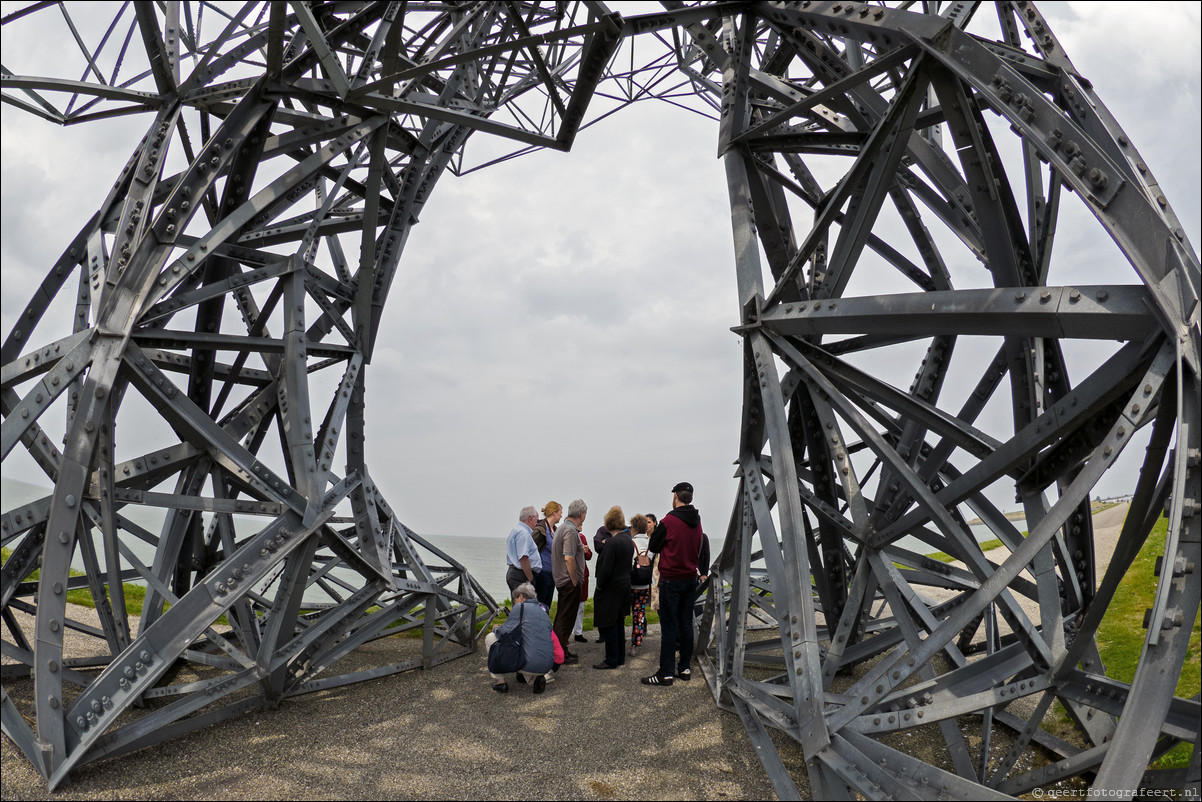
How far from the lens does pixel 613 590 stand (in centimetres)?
938

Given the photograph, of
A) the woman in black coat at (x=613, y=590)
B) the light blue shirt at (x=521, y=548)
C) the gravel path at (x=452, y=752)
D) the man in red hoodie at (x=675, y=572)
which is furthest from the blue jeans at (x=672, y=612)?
the light blue shirt at (x=521, y=548)

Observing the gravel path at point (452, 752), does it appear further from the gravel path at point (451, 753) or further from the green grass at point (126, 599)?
the green grass at point (126, 599)

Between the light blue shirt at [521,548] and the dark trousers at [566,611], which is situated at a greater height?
the light blue shirt at [521,548]

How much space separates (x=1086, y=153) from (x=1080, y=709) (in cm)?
472

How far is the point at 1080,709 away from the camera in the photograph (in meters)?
6.62

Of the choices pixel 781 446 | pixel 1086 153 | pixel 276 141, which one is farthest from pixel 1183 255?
pixel 276 141

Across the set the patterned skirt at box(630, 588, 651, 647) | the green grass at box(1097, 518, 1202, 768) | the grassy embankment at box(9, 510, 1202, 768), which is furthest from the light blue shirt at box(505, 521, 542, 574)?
the green grass at box(1097, 518, 1202, 768)

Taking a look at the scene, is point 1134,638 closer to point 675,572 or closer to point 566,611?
point 675,572

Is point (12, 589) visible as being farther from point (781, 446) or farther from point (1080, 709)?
point (1080, 709)

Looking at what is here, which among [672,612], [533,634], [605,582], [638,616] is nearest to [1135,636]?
[672,612]

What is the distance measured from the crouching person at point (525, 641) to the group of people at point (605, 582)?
10mm

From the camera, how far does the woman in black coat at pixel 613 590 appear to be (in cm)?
938

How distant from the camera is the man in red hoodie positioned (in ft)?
28.1

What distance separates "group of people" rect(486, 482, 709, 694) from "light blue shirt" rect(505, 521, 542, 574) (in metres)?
0.01
